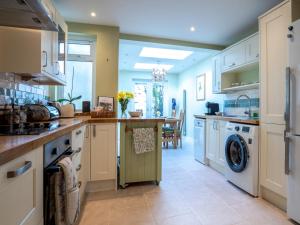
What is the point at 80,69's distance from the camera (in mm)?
3354

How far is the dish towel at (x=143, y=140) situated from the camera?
2.57m

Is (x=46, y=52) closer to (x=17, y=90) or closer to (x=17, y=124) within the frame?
(x=17, y=90)

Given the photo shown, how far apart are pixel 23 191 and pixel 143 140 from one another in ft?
6.13

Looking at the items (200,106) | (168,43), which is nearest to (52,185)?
(168,43)

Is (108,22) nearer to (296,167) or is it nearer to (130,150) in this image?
(130,150)

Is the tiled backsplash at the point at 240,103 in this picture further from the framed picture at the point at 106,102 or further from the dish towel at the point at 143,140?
the framed picture at the point at 106,102

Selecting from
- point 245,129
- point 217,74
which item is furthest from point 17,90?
point 217,74

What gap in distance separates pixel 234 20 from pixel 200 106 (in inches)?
132

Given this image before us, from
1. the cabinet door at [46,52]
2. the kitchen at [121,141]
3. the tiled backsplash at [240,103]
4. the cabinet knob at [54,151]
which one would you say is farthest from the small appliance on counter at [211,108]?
the cabinet knob at [54,151]

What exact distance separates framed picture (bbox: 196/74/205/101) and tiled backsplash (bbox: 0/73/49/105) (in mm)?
4646

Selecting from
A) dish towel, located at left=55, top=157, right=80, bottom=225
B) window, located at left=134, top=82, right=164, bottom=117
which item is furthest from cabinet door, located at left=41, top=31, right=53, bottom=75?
window, located at left=134, top=82, right=164, bottom=117

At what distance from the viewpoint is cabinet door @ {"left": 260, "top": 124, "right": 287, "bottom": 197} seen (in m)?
2.04

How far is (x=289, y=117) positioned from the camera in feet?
5.91

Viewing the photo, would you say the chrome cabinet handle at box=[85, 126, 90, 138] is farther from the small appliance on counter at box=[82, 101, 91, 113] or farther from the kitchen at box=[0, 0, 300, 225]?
the small appliance on counter at box=[82, 101, 91, 113]
